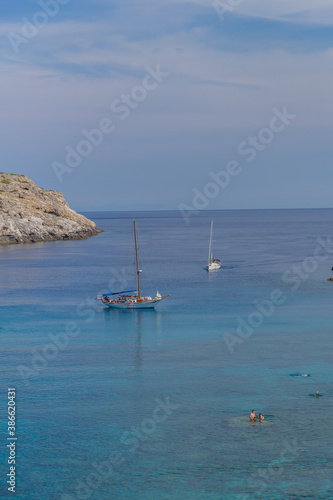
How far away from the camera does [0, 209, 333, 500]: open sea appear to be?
141 feet

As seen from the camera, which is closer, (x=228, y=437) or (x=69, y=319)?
(x=228, y=437)

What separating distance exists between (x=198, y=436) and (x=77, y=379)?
721 inches

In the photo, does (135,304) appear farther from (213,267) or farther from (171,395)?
(213,267)

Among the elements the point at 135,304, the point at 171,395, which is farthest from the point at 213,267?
the point at 171,395

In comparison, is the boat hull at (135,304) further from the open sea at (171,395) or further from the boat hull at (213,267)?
the boat hull at (213,267)

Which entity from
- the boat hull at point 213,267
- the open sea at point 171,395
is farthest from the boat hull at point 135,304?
the boat hull at point 213,267

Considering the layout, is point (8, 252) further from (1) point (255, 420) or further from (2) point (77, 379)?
(1) point (255, 420)

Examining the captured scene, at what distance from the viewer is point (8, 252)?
190 metres

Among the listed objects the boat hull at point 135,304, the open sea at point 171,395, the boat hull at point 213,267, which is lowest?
the open sea at point 171,395

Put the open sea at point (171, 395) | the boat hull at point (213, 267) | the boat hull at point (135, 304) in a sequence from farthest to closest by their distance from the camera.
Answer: the boat hull at point (213, 267)
the boat hull at point (135, 304)
the open sea at point (171, 395)

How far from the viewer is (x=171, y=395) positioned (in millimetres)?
58031

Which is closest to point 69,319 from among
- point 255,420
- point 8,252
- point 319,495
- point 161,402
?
point 161,402

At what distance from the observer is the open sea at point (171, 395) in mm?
43031

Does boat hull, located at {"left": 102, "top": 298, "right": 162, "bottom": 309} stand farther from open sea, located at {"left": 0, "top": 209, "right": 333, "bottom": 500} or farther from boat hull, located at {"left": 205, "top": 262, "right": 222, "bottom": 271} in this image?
boat hull, located at {"left": 205, "top": 262, "right": 222, "bottom": 271}
